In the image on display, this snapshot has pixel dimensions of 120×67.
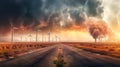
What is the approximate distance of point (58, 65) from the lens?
26.9 meters

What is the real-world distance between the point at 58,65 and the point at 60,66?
0.75m

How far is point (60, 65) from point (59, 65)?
0.20m

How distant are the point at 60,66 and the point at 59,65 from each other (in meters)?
0.60

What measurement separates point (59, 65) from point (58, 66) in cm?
48

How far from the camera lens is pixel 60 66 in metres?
26.2

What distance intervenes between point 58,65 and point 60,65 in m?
0.37

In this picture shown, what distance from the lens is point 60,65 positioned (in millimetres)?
26578

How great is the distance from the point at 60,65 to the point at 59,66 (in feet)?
1.06

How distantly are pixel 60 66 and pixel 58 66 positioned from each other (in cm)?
25

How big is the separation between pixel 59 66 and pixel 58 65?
604mm

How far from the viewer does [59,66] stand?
26281mm

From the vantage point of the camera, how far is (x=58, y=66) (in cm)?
2628

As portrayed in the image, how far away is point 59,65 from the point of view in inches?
1053
